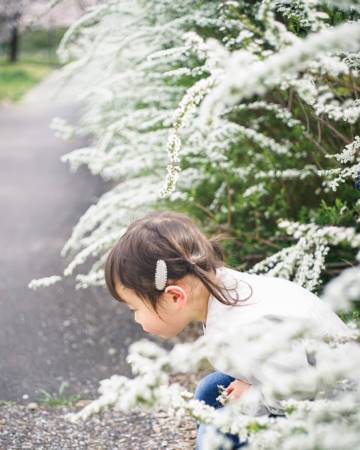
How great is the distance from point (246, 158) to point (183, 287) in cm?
145

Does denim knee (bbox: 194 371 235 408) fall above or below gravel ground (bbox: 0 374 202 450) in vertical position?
above

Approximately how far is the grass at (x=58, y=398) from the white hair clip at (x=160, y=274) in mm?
1081

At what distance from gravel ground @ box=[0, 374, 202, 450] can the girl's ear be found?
0.69m

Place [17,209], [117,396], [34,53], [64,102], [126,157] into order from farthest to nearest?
[34,53], [64,102], [17,209], [126,157], [117,396]

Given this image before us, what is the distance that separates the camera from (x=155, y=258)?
72.0 inches

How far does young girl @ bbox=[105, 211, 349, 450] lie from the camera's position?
1787 millimetres

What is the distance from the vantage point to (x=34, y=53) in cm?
2980

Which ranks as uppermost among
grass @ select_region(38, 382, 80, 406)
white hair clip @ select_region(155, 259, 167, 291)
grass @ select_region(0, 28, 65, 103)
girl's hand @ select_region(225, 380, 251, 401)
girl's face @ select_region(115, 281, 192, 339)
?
white hair clip @ select_region(155, 259, 167, 291)

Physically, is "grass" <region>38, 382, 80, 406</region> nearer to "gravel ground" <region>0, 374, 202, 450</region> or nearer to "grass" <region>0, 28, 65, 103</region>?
"gravel ground" <region>0, 374, 202, 450</region>

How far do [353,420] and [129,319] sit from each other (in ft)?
8.46

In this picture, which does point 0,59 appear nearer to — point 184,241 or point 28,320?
point 28,320

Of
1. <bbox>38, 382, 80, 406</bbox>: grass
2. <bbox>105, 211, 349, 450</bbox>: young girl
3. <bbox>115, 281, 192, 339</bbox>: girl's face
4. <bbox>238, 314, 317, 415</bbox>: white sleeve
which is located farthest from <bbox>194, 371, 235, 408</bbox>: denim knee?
<bbox>238, 314, 317, 415</bbox>: white sleeve

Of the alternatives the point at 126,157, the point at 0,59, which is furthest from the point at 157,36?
the point at 0,59

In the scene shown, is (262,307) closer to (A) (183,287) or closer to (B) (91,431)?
(A) (183,287)
